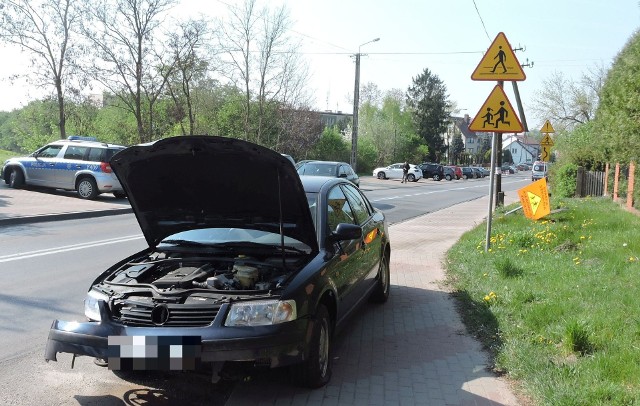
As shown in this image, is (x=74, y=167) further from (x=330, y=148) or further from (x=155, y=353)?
(x=330, y=148)

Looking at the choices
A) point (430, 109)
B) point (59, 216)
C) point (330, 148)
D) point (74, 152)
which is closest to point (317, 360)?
point (59, 216)

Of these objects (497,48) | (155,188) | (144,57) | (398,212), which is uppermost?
(144,57)

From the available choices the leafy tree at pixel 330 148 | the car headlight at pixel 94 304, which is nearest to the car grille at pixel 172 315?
the car headlight at pixel 94 304

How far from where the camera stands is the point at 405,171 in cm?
4753

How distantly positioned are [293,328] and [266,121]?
3792cm

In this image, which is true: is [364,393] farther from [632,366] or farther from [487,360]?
Answer: [632,366]

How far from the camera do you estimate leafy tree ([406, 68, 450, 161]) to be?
87.2m

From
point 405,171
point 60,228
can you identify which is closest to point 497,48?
point 60,228

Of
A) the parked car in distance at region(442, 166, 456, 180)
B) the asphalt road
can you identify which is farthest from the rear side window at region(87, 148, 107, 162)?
the parked car in distance at region(442, 166, 456, 180)

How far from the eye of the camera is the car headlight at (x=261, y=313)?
366cm

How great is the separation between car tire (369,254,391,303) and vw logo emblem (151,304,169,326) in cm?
334

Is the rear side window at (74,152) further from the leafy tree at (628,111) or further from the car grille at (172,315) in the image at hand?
the car grille at (172,315)

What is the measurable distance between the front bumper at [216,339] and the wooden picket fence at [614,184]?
11.5 m

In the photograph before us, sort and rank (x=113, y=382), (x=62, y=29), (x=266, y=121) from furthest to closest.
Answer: (x=266, y=121) < (x=62, y=29) < (x=113, y=382)
